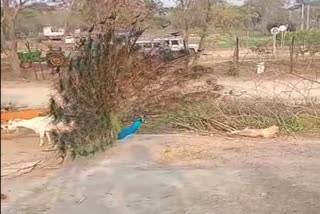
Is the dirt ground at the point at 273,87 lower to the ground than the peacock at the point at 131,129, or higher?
lower

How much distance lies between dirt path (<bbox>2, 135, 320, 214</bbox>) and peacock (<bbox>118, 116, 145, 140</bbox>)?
Result: 0.41 metres

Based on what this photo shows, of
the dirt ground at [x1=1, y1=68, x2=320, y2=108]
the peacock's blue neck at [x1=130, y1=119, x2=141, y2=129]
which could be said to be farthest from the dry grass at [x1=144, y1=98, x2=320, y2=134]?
the dirt ground at [x1=1, y1=68, x2=320, y2=108]

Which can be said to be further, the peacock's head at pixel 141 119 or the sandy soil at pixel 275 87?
the sandy soil at pixel 275 87

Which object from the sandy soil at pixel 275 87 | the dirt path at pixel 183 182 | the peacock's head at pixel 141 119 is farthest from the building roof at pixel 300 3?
the dirt path at pixel 183 182

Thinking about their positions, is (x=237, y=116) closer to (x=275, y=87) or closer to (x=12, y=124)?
(x=275, y=87)

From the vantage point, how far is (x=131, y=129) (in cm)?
711

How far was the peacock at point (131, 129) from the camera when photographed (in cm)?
679

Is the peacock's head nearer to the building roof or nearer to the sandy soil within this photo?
the sandy soil

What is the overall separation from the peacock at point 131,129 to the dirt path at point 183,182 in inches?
16.2

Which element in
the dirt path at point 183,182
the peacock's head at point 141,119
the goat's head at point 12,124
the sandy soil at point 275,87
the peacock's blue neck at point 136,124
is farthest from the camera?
the sandy soil at point 275,87

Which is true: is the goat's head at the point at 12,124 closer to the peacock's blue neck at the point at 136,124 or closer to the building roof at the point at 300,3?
the peacock's blue neck at the point at 136,124

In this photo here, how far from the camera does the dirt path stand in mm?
4000

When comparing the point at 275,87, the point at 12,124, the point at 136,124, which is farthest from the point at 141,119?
the point at 12,124

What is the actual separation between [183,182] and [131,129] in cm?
250
